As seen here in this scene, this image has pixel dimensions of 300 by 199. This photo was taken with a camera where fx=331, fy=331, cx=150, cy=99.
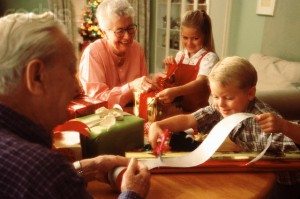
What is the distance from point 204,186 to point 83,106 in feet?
1.94

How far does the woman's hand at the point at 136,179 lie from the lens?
36.5 inches

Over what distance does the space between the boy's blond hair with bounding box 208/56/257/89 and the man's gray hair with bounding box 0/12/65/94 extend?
84cm

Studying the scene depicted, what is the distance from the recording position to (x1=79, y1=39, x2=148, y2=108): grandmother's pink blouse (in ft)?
6.07

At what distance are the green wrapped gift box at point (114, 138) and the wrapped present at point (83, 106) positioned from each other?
0.07m

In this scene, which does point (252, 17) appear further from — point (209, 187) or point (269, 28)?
point (209, 187)

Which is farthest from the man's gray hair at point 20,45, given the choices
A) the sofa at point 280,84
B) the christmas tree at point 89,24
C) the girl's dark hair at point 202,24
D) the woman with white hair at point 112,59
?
the christmas tree at point 89,24

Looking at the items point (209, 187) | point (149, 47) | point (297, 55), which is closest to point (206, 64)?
point (209, 187)

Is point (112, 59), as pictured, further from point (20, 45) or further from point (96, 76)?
point (20, 45)

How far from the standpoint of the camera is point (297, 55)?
3.64 m

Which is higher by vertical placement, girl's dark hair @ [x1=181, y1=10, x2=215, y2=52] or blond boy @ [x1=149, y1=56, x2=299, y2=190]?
girl's dark hair @ [x1=181, y1=10, x2=215, y2=52]

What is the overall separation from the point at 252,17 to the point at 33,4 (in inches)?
128

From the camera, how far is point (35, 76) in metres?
0.74

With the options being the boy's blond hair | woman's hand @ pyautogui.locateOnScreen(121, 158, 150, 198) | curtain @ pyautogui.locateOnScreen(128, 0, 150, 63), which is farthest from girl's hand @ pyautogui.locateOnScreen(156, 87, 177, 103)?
curtain @ pyautogui.locateOnScreen(128, 0, 150, 63)

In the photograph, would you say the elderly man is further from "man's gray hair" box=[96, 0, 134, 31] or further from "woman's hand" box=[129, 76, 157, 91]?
"man's gray hair" box=[96, 0, 134, 31]
